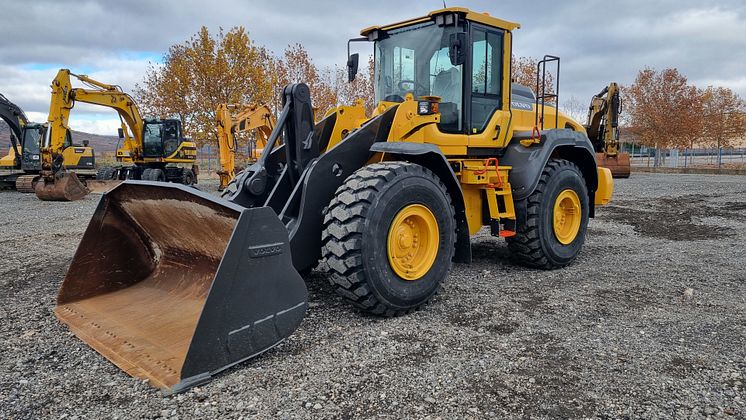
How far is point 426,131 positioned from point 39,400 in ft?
11.9

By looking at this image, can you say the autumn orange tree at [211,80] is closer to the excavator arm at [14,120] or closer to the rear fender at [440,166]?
the excavator arm at [14,120]

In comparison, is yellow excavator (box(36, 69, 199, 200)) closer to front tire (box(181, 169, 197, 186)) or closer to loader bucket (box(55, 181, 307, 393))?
front tire (box(181, 169, 197, 186))

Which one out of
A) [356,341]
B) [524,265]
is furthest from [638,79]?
[356,341]

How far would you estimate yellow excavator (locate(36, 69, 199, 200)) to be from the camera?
50.5ft

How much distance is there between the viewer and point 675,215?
10.8 m

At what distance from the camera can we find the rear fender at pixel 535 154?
561cm

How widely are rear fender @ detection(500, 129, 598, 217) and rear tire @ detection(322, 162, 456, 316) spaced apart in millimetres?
1434

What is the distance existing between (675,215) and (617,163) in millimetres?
13024

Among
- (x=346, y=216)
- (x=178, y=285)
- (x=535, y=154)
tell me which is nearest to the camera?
(x=346, y=216)

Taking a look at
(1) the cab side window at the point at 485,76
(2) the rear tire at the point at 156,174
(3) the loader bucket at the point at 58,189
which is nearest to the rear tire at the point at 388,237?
(1) the cab side window at the point at 485,76

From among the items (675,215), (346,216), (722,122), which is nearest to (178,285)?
(346,216)

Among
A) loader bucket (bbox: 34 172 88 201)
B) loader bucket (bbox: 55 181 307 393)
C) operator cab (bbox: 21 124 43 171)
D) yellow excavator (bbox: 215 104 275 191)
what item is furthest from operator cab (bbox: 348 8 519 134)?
operator cab (bbox: 21 124 43 171)

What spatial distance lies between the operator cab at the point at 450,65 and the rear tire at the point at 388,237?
1247 millimetres

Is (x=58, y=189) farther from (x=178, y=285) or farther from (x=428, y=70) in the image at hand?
(x=428, y=70)
